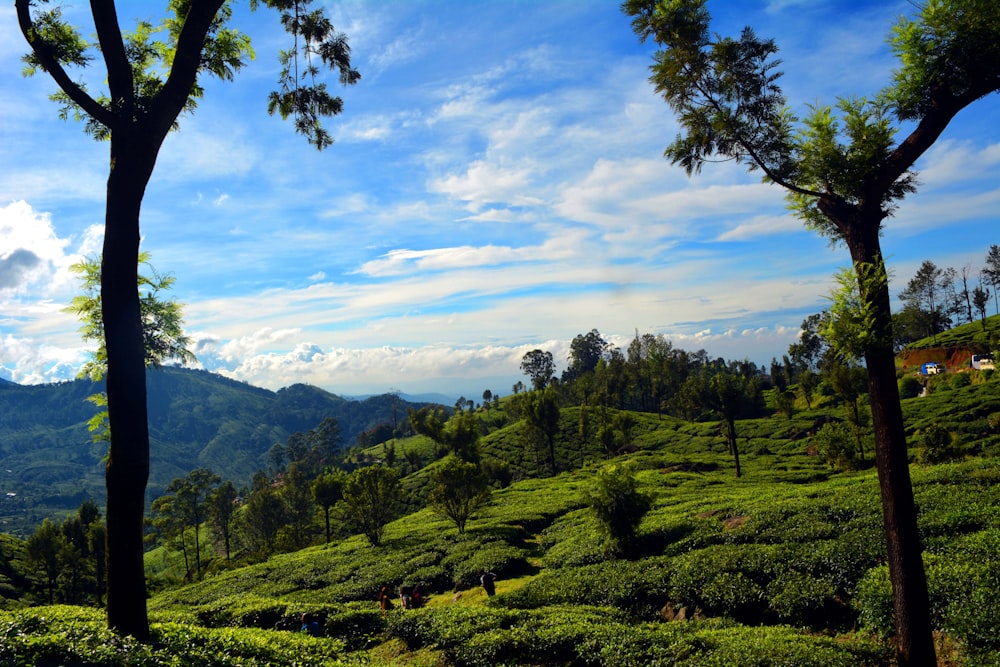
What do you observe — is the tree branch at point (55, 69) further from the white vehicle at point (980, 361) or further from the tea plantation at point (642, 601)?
the white vehicle at point (980, 361)

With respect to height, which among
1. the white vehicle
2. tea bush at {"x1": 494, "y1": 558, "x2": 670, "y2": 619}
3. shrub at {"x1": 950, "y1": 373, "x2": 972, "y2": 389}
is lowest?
tea bush at {"x1": 494, "y1": 558, "x2": 670, "y2": 619}

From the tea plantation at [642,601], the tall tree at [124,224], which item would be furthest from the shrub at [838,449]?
the tall tree at [124,224]

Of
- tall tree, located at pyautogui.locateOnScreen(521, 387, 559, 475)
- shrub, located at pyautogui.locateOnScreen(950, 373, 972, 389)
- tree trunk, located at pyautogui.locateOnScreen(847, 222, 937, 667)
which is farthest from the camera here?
tall tree, located at pyautogui.locateOnScreen(521, 387, 559, 475)

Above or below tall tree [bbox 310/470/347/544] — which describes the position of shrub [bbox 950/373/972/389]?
above

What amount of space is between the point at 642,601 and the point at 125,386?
55.9 feet

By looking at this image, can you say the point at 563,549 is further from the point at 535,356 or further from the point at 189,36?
the point at 535,356

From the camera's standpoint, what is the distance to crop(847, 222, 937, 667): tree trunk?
9164 millimetres

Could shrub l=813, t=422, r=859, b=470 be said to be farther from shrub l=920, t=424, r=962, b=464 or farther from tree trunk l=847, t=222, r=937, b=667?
tree trunk l=847, t=222, r=937, b=667

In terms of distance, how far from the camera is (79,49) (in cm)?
1096

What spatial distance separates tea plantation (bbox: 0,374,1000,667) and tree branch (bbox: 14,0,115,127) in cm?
940

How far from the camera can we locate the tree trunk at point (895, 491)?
361 inches

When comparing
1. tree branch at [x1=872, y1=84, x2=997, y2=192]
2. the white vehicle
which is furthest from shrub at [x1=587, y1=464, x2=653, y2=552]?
the white vehicle

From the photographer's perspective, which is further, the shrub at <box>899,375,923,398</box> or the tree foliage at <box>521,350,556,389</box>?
the tree foliage at <box>521,350,556,389</box>

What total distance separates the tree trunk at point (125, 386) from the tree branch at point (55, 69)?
0.44 metres
